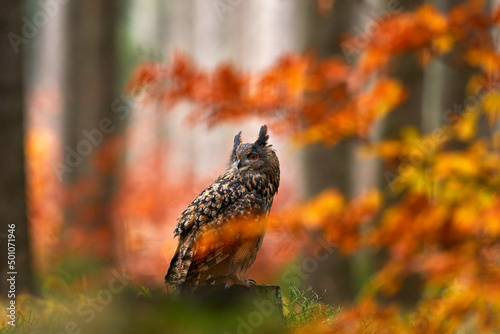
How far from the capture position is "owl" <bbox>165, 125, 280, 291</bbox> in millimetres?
2910

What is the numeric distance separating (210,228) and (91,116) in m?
8.40

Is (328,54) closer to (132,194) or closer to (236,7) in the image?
(132,194)

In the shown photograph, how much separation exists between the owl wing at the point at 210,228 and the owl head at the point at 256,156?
0.41ft

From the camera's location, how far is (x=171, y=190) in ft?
44.7

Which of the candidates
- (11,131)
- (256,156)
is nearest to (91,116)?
(11,131)

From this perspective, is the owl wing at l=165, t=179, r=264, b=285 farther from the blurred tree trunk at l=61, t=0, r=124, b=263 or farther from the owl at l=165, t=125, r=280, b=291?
the blurred tree trunk at l=61, t=0, r=124, b=263

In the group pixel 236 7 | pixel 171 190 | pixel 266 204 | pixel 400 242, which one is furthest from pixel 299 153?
pixel 236 7

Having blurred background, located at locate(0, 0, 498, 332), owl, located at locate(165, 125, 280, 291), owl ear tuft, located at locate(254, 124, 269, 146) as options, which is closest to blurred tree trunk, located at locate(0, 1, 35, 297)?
blurred background, located at locate(0, 0, 498, 332)

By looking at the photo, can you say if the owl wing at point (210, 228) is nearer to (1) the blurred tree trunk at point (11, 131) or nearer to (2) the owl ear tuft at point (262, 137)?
(2) the owl ear tuft at point (262, 137)

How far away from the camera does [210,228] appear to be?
2.94m

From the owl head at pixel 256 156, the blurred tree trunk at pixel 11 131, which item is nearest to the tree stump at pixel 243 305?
the owl head at pixel 256 156

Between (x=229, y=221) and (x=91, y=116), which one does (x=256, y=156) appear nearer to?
(x=229, y=221)

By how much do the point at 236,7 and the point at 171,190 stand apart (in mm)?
25932

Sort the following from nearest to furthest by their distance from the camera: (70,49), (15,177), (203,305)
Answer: (203,305) < (15,177) < (70,49)
